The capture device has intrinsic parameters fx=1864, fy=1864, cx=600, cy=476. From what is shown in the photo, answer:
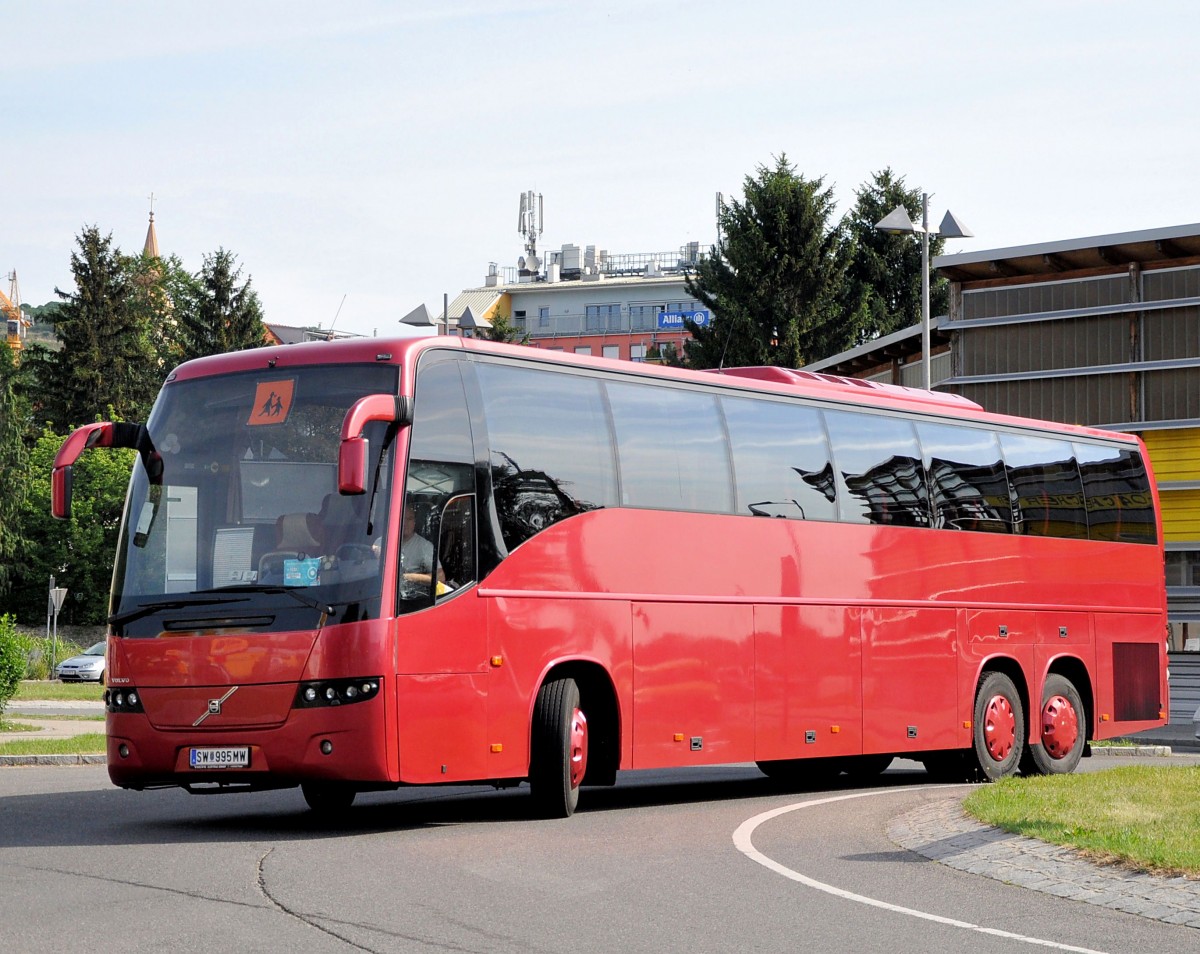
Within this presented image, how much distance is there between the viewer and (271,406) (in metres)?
13.3

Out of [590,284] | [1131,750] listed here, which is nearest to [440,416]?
[1131,750]

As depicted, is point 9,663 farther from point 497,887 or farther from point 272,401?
point 497,887

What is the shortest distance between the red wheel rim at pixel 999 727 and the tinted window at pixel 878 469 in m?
2.27

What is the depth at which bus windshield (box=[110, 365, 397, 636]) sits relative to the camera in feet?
41.1

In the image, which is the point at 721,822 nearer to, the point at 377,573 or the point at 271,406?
the point at 377,573

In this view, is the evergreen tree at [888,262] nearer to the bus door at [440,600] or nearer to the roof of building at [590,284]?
the roof of building at [590,284]

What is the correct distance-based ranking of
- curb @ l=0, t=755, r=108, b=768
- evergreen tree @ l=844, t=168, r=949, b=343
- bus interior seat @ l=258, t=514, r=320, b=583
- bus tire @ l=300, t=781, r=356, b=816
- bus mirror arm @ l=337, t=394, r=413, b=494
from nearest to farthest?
bus mirror arm @ l=337, t=394, r=413, b=494
bus interior seat @ l=258, t=514, r=320, b=583
bus tire @ l=300, t=781, r=356, b=816
curb @ l=0, t=755, r=108, b=768
evergreen tree @ l=844, t=168, r=949, b=343

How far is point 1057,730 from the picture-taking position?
20.4 metres

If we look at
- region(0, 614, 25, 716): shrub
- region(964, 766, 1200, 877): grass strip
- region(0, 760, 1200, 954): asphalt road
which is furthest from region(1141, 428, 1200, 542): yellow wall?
region(0, 760, 1200, 954): asphalt road

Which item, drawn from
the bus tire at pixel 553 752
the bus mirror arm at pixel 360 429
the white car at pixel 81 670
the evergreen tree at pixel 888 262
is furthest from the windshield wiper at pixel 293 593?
the evergreen tree at pixel 888 262

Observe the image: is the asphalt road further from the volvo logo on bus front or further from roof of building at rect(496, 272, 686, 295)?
roof of building at rect(496, 272, 686, 295)

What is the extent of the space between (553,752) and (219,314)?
7774 cm

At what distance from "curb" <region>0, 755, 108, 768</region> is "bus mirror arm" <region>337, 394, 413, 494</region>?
412 inches

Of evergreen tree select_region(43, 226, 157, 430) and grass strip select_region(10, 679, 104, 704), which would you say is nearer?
grass strip select_region(10, 679, 104, 704)
